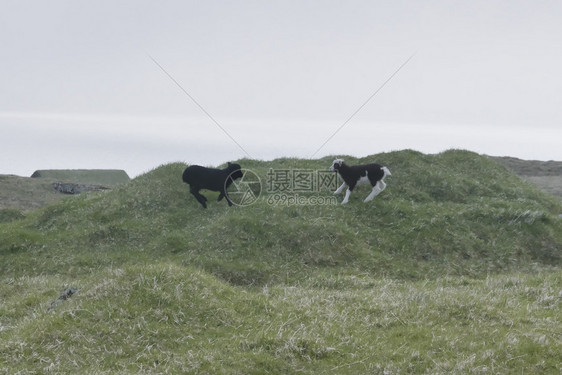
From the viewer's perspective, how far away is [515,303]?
12602 mm

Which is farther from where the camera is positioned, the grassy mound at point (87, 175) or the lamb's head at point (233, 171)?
the grassy mound at point (87, 175)

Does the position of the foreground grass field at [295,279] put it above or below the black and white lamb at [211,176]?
below

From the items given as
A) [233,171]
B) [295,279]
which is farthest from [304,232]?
[233,171]

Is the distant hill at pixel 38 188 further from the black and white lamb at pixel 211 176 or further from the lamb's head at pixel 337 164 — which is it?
the lamb's head at pixel 337 164

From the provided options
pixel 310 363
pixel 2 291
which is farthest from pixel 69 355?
pixel 2 291

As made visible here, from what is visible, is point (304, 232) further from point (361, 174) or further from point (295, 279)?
point (361, 174)

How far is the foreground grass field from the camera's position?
9.13m

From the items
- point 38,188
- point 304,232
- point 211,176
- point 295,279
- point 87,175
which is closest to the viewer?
point 295,279

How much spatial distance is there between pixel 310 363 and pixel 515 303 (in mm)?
6919

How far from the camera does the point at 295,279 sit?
733 inches

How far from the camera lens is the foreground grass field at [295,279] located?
9133mm

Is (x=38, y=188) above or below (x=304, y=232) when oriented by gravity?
above

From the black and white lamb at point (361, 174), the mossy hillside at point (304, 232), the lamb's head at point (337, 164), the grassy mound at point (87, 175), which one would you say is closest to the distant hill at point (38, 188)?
the grassy mound at point (87, 175)

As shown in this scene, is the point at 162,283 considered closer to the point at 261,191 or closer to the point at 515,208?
the point at 261,191
